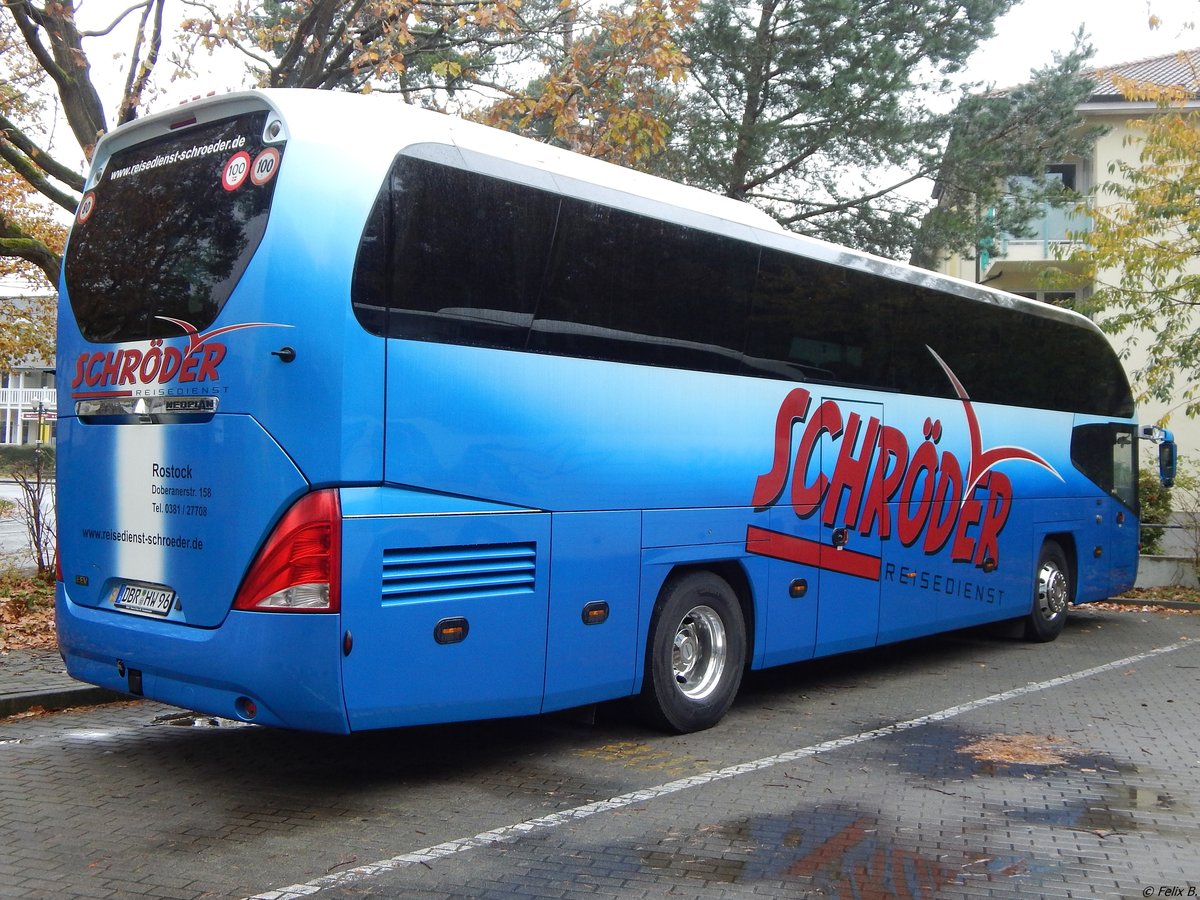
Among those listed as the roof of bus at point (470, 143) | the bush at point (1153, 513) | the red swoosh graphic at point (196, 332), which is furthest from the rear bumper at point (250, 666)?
the bush at point (1153, 513)

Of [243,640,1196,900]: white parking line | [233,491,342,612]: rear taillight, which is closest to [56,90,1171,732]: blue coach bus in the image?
[233,491,342,612]: rear taillight

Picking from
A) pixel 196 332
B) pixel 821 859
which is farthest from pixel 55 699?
pixel 821 859

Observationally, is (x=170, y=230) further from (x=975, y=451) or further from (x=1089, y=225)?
(x=1089, y=225)

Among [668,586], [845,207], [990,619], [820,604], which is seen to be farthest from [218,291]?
[845,207]

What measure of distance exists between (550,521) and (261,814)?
2107mm

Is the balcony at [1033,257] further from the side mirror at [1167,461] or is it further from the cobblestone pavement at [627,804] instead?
the cobblestone pavement at [627,804]

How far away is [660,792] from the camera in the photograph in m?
6.18

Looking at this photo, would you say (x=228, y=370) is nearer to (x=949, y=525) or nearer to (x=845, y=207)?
(x=949, y=525)

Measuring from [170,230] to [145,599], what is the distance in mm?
1921

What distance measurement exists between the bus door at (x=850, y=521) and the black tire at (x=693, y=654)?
3.70 feet

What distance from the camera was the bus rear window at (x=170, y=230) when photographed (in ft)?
18.7

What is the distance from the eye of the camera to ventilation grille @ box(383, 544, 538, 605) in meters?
5.67

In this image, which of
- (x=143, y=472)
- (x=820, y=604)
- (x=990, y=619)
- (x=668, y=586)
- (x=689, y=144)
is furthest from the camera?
(x=689, y=144)

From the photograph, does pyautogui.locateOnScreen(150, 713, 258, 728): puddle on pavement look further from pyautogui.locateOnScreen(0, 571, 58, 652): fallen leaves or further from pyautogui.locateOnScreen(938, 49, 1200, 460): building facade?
pyautogui.locateOnScreen(938, 49, 1200, 460): building facade
